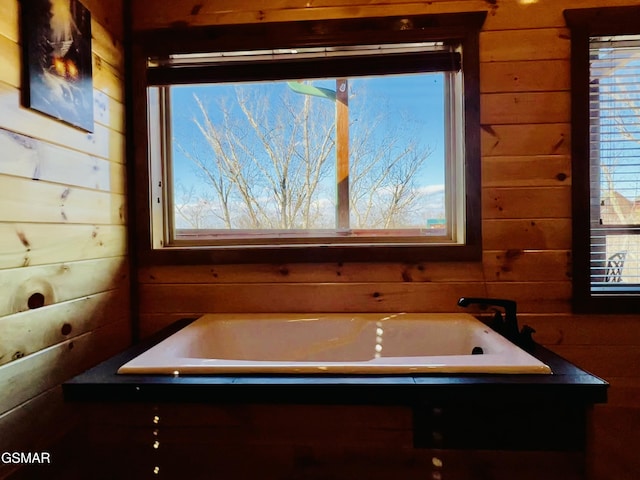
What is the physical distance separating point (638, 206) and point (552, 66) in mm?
702

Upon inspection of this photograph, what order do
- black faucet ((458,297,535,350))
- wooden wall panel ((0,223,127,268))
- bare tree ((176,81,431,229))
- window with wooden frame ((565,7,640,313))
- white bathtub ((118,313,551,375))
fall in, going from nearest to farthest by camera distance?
1. wooden wall panel ((0,223,127,268))
2. black faucet ((458,297,535,350))
3. white bathtub ((118,313,551,375))
4. window with wooden frame ((565,7,640,313))
5. bare tree ((176,81,431,229))

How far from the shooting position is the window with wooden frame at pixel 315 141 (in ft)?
5.45

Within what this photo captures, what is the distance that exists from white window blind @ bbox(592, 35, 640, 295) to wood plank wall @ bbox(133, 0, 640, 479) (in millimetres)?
133

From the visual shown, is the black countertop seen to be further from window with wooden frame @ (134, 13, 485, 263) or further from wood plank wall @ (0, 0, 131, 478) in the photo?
window with wooden frame @ (134, 13, 485, 263)

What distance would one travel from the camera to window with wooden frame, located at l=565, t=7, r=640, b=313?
1585 mm

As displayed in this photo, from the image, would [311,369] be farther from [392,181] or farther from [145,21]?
[145,21]

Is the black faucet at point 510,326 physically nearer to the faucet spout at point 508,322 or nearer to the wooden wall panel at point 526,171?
the faucet spout at point 508,322

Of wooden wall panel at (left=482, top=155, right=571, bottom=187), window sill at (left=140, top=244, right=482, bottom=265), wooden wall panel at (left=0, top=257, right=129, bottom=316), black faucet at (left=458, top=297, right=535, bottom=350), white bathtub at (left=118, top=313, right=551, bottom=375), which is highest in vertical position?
wooden wall panel at (left=482, top=155, right=571, bottom=187)

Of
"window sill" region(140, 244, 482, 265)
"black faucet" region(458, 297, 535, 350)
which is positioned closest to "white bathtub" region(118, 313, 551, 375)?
"black faucet" region(458, 297, 535, 350)

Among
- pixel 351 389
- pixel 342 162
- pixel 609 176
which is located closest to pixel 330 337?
pixel 351 389

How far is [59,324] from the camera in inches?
50.5

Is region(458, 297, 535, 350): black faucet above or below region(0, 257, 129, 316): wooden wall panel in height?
below

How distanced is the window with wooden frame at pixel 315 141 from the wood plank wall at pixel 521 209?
0.06 meters

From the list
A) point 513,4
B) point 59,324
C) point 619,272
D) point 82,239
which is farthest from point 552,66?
point 59,324
